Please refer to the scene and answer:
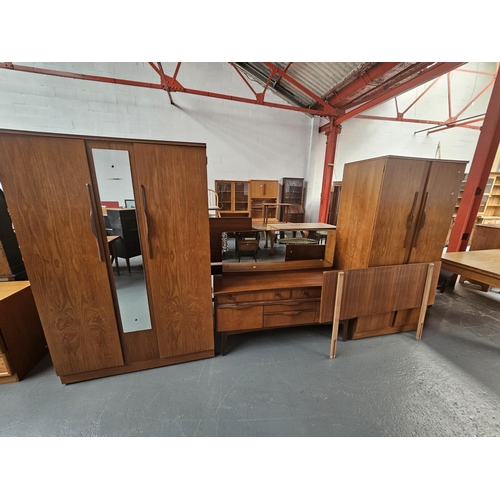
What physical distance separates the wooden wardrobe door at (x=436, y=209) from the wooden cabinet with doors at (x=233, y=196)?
4.41 m

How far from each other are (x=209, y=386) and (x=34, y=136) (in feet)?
6.76

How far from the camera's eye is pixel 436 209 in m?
1.98

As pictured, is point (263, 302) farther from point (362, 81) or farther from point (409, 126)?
point (409, 126)

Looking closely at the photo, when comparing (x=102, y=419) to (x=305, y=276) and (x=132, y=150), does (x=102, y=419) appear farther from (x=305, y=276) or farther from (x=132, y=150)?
(x=305, y=276)

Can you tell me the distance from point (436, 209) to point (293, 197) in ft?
14.2

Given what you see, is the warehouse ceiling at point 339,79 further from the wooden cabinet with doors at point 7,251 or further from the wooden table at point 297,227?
the wooden cabinet with doors at point 7,251

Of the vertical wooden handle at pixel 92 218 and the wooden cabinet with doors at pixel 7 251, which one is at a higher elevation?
the vertical wooden handle at pixel 92 218

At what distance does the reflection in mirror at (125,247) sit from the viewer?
1.34m

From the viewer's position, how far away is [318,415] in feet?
4.77

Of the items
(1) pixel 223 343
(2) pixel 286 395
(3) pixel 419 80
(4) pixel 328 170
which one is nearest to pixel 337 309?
(2) pixel 286 395

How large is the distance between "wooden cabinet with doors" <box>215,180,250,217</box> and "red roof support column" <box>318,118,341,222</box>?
2118mm

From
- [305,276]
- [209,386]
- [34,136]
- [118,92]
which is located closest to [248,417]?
[209,386]

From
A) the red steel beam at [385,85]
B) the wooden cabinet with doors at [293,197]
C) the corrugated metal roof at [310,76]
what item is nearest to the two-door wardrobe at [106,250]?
the corrugated metal roof at [310,76]

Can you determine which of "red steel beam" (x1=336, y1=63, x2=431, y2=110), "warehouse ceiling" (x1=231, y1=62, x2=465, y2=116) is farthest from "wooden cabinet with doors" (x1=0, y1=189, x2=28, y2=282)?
"red steel beam" (x1=336, y1=63, x2=431, y2=110)
